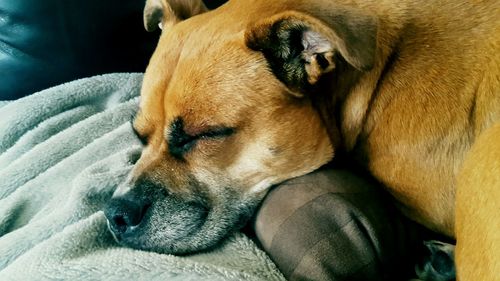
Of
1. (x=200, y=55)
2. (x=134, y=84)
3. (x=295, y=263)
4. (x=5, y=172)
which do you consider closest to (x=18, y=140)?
(x=5, y=172)

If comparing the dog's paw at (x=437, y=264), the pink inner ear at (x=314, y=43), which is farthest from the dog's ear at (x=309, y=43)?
the dog's paw at (x=437, y=264)

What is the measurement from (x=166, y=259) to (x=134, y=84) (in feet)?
3.26

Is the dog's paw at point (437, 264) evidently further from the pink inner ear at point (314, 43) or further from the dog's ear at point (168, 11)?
the dog's ear at point (168, 11)

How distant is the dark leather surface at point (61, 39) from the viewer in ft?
6.93

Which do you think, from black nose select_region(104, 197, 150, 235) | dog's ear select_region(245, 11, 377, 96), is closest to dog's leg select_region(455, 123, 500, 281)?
dog's ear select_region(245, 11, 377, 96)

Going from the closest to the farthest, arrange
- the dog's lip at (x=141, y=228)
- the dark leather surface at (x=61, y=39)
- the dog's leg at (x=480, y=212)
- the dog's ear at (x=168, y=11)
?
the dog's leg at (x=480, y=212) → the dog's lip at (x=141, y=228) → the dog's ear at (x=168, y=11) → the dark leather surface at (x=61, y=39)

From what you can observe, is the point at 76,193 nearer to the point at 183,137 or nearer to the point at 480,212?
the point at 183,137

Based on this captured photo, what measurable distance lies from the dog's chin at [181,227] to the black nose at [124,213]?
10 millimetres

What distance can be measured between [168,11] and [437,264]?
978 mm

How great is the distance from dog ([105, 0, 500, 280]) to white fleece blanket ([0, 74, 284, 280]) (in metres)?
0.10

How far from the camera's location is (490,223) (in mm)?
1167

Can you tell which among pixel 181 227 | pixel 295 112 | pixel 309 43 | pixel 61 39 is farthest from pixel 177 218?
pixel 61 39

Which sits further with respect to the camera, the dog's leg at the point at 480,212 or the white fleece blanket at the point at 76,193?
the white fleece blanket at the point at 76,193

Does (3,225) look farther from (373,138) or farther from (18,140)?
(373,138)
